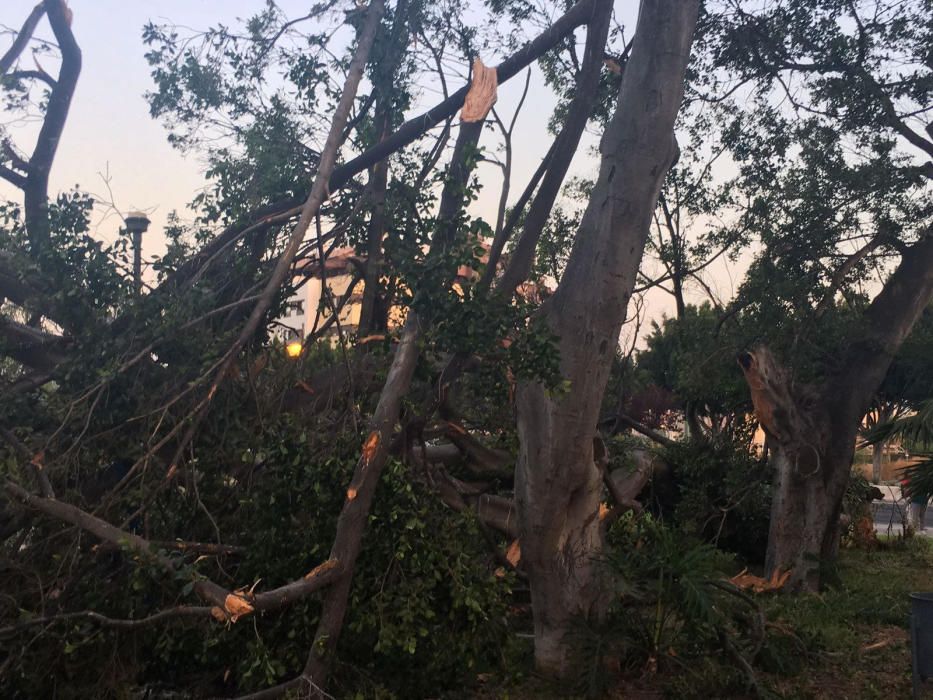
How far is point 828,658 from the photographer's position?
8570mm

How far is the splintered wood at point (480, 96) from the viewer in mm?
7301

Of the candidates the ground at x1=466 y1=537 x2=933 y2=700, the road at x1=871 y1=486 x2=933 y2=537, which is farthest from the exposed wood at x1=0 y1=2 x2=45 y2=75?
the road at x1=871 y1=486 x2=933 y2=537

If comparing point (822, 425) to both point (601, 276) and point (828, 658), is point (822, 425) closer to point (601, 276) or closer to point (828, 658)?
point (828, 658)

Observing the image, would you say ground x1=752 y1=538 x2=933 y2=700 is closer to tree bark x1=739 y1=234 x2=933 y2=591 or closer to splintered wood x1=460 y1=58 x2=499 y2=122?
tree bark x1=739 y1=234 x2=933 y2=591

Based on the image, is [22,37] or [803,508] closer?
[22,37]

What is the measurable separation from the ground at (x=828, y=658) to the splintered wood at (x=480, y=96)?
414cm

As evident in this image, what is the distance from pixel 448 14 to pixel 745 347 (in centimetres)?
571

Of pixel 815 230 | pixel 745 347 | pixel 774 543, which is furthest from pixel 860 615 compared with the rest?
pixel 815 230

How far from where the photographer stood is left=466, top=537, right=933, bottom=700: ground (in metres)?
7.51

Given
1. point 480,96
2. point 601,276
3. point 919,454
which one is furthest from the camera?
point 919,454

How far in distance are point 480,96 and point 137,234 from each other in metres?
2.81

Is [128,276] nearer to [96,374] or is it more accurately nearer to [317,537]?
[96,374]

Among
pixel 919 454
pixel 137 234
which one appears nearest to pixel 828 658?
pixel 919 454

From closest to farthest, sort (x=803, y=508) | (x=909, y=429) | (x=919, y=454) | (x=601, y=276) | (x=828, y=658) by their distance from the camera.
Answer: (x=601, y=276)
(x=828, y=658)
(x=909, y=429)
(x=919, y=454)
(x=803, y=508)
